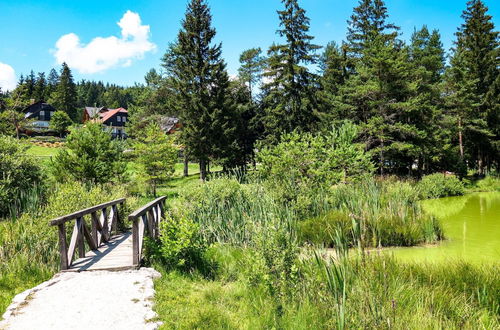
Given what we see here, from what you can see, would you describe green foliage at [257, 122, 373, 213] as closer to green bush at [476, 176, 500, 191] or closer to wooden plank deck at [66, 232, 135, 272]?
wooden plank deck at [66, 232, 135, 272]

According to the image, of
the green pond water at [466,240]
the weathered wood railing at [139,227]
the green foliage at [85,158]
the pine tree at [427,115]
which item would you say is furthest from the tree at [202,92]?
the weathered wood railing at [139,227]

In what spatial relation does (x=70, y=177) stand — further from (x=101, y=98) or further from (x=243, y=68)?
(x=101, y=98)

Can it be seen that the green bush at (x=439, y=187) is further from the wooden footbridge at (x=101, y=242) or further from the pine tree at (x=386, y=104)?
the wooden footbridge at (x=101, y=242)

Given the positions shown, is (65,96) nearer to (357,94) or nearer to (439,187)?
(357,94)

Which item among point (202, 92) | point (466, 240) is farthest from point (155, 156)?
point (466, 240)

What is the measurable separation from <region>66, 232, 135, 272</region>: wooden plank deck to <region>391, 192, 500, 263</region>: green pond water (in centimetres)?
463

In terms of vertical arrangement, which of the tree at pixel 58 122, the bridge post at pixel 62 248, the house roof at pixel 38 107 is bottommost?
the bridge post at pixel 62 248

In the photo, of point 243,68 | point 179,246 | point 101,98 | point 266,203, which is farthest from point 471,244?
point 101,98

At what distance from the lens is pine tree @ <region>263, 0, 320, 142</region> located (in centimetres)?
2816

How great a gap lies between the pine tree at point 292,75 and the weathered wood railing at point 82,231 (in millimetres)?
21657

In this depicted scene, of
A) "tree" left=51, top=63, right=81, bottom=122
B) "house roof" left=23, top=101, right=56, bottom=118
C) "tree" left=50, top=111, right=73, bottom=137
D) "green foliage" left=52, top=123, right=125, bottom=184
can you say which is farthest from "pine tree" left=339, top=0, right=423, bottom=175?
"house roof" left=23, top=101, right=56, bottom=118

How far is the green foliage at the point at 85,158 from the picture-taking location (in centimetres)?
1349

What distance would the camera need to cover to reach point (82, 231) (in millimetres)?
6320

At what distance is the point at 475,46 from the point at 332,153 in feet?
82.6
